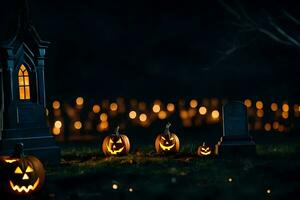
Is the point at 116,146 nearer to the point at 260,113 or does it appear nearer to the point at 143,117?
the point at 143,117

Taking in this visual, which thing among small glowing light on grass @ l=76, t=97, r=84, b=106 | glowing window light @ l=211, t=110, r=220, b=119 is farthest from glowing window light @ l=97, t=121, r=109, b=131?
glowing window light @ l=211, t=110, r=220, b=119

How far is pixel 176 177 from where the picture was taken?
11.8 m

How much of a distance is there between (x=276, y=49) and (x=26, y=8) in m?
18.1

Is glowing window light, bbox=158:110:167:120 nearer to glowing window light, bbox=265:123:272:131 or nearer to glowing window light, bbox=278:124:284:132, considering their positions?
glowing window light, bbox=265:123:272:131

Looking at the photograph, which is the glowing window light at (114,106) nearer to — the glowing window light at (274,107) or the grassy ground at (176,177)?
the glowing window light at (274,107)

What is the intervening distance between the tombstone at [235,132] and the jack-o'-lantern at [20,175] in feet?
21.1

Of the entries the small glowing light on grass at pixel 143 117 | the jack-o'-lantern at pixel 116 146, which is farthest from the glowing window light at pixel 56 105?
the jack-o'-lantern at pixel 116 146

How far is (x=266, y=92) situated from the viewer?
3180cm

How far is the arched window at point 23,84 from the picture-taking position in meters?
15.4

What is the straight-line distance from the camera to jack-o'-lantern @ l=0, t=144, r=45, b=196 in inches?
418

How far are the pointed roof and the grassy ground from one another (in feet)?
12.4

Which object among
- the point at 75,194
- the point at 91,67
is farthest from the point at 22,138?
the point at 91,67

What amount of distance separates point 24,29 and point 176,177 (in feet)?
22.1

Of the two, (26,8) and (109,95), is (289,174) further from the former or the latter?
(109,95)
